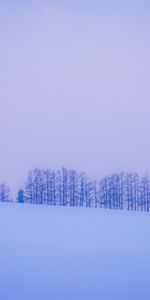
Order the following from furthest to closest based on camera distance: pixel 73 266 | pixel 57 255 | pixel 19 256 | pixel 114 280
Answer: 1. pixel 57 255
2. pixel 19 256
3. pixel 73 266
4. pixel 114 280

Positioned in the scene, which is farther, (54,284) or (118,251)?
(118,251)

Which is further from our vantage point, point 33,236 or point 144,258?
point 33,236

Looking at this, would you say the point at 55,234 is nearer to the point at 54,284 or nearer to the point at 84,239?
the point at 84,239

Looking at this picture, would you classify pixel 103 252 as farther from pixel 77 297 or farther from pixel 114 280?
pixel 77 297

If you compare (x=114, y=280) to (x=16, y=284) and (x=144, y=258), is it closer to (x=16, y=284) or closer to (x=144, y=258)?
(x=16, y=284)

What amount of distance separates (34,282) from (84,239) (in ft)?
12.7

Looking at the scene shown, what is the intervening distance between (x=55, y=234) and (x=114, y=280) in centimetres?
388

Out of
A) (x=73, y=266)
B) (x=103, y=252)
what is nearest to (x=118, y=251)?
(x=103, y=252)

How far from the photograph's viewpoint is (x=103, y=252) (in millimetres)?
6379

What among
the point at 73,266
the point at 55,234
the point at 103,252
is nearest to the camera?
the point at 73,266

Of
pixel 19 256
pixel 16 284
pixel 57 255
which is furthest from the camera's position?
pixel 57 255

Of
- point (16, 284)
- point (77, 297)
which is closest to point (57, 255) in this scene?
point (16, 284)

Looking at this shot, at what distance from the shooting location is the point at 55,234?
26.8 ft

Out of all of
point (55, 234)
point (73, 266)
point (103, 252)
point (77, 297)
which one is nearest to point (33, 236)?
point (55, 234)
